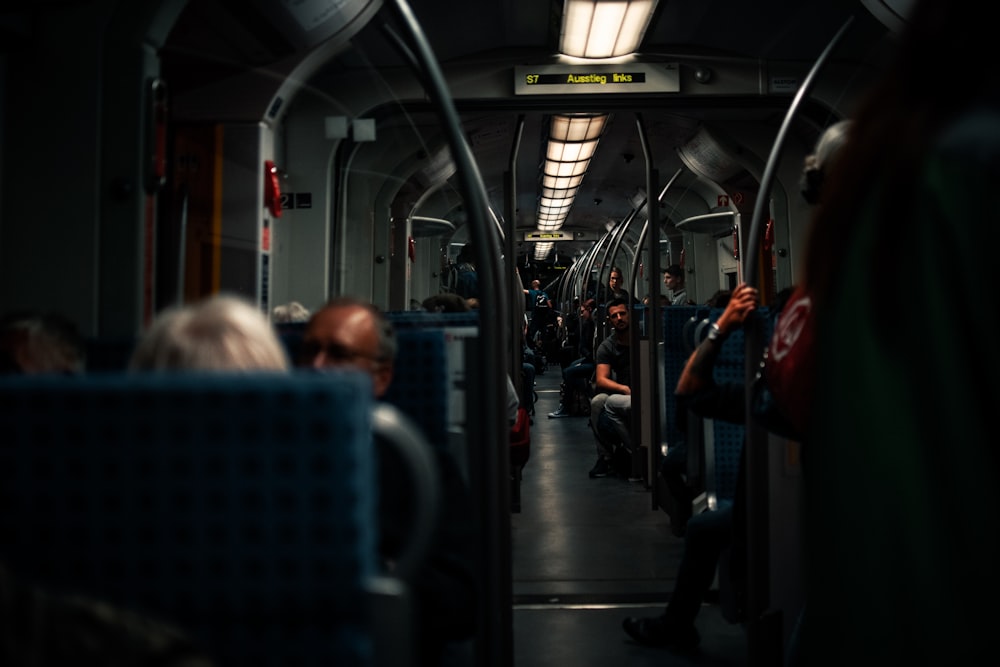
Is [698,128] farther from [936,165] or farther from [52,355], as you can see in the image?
[936,165]

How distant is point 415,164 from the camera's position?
7.95 metres

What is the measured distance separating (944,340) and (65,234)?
118 inches

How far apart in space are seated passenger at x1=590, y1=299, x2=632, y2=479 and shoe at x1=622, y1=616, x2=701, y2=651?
11.8ft

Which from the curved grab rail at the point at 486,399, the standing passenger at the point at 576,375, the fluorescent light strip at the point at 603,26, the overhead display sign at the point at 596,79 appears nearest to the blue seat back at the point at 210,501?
the curved grab rail at the point at 486,399

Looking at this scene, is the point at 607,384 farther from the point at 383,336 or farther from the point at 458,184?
the point at 383,336

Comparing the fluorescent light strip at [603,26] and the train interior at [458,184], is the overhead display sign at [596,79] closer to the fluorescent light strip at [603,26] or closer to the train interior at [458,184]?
the train interior at [458,184]

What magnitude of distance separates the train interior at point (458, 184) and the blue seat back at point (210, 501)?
1122 mm

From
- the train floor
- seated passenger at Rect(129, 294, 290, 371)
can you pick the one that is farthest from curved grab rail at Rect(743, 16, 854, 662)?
seated passenger at Rect(129, 294, 290, 371)

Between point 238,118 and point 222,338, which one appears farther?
point 238,118

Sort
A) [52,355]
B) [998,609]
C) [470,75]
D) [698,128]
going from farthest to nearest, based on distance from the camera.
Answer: [698,128], [470,75], [52,355], [998,609]

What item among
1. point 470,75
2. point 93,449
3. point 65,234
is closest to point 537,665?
point 65,234

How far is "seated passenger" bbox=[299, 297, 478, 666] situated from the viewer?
165 centimetres

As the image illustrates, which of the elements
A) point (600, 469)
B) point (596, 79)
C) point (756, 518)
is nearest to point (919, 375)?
point (756, 518)

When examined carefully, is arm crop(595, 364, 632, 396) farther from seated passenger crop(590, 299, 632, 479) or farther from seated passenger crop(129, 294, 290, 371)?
seated passenger crop(129, 294, 290, 371)
